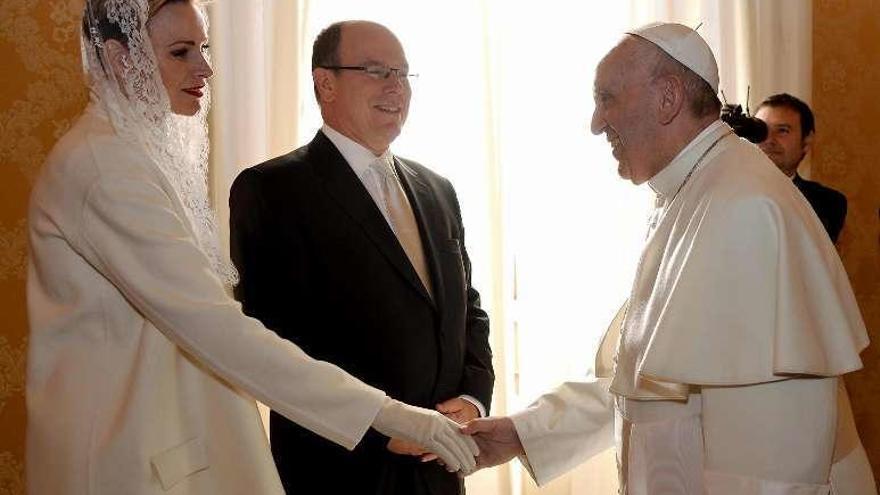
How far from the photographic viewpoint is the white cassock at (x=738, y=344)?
202 cm

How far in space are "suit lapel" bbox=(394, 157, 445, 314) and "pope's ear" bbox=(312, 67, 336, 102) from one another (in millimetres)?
266

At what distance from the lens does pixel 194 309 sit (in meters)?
2.07

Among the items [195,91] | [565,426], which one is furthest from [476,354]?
[195,91]

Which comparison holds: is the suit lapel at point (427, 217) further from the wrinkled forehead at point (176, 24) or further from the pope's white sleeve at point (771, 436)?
the pope's white sleeve at point (771, 436)

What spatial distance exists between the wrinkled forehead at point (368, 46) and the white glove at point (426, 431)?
112cm

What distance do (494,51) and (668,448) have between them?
2406 mm

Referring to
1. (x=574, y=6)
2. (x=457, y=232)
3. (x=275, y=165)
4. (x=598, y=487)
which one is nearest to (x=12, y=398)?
(x=275, y=165)

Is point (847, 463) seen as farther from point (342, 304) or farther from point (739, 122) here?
point (739, 122)

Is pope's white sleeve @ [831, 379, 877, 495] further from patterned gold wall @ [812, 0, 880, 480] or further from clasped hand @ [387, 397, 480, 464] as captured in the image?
patterned gold wall @ [812, 0, 880, 480]

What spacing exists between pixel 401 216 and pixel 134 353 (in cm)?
110

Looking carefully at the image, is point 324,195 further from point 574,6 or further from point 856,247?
point 856,247

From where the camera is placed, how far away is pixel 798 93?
4.87 m

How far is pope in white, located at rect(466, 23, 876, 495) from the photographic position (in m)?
2.03

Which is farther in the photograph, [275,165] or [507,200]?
[507,200]
